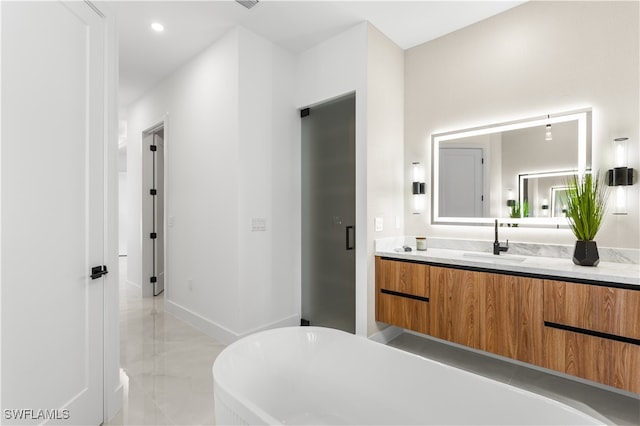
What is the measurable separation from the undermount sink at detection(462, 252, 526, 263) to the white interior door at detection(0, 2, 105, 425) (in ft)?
8.92

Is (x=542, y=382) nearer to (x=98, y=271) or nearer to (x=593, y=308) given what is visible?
(x=593, y=308)

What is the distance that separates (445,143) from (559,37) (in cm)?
113

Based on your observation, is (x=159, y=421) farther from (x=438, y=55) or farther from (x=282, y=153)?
(x=438, y=55)

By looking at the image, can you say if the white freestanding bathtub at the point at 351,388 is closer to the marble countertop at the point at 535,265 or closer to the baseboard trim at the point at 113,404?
the baseboard trim at the point at 113,404

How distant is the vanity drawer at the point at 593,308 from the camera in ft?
5.71

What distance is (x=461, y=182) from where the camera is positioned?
3.01m

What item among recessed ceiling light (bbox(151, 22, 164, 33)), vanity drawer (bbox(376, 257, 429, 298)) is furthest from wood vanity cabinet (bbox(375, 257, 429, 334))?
recessed ceiling light (bbox(151, 22, 164, 33))

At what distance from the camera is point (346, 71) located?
2918 millimetres

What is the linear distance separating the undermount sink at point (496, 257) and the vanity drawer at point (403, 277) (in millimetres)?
429

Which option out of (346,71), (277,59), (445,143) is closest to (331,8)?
(346,71)

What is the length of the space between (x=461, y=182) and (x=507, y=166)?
404mm

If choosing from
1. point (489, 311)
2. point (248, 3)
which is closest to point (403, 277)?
point (489, 311)

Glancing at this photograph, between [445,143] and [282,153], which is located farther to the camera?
[282,153]

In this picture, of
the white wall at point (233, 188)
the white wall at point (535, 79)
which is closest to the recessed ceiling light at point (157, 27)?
the white wall at point (233, 188)
